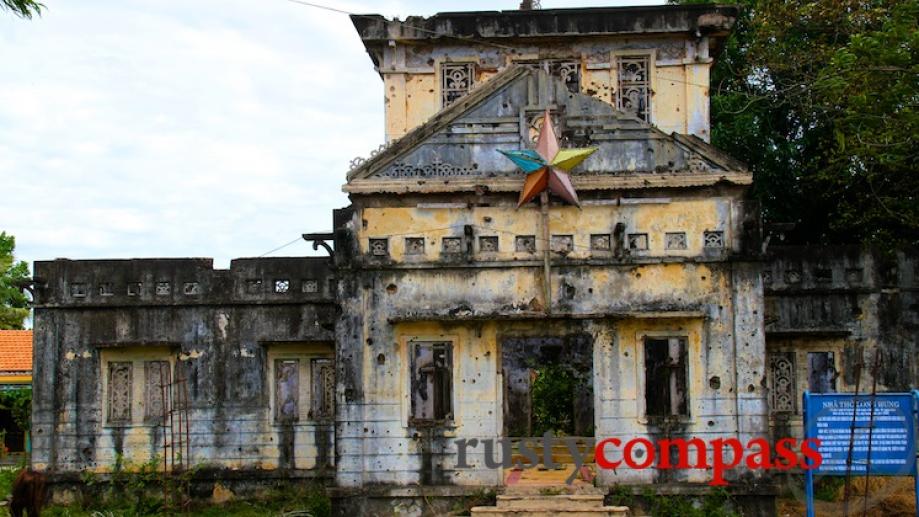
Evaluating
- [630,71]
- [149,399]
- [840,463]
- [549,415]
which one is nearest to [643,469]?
[840,463]

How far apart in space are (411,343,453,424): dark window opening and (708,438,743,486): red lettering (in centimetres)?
369

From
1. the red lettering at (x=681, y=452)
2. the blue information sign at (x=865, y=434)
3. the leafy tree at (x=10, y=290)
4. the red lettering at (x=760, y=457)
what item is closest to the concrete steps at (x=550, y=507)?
the red lettering at (x=681, y=452)

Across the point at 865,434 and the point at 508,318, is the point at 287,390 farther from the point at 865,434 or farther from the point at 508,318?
the point at 865,434

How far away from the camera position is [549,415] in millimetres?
25719

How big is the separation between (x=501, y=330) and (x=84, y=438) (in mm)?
7592

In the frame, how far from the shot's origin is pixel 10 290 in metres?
39.9

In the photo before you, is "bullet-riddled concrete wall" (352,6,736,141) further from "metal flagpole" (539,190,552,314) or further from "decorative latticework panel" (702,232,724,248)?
"metal flagpole" (539,190,552,314)

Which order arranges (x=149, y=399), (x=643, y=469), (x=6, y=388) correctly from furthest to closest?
(x=6, y=388)
(x=149, y=399)
(x=643, y=469)

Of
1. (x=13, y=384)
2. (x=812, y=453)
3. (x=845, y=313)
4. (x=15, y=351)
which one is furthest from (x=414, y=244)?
(x=15, y=351)

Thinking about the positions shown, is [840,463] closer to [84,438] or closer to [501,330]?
[501,330]

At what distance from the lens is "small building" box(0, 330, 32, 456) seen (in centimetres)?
2805

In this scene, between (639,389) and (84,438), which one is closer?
(639,389)

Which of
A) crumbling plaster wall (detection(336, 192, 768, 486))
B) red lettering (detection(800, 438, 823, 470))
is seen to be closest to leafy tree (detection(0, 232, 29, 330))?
crumbling plaster wall (detection(336, 192, 768, 486))

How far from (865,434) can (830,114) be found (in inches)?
340
